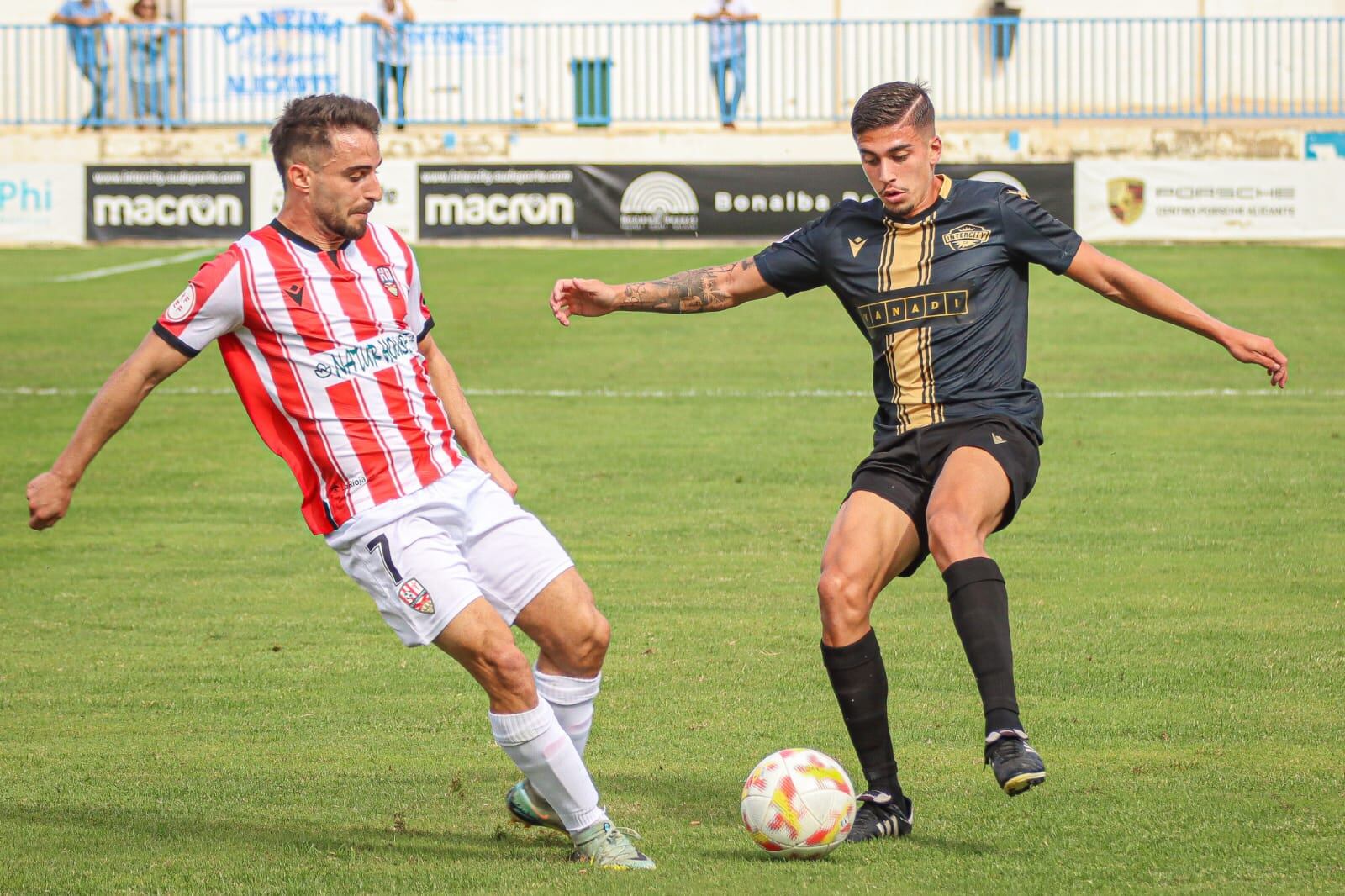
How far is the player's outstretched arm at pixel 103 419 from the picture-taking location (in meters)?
4.87

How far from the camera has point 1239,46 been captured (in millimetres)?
27547

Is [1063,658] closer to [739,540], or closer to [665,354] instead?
[739,540]

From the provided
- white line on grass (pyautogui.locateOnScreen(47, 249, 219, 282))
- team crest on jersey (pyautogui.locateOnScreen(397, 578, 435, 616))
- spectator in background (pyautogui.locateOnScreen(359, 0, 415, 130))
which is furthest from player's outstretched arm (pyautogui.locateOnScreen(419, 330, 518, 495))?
spectator in background (pyautogui.locateOnScreen(359, 0, 415, 130))

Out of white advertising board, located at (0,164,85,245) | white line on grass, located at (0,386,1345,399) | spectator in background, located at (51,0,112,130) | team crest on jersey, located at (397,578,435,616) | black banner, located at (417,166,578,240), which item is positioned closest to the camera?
team crest on jersey, located at (397,578,435,616)

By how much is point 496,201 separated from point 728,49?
5114 mm

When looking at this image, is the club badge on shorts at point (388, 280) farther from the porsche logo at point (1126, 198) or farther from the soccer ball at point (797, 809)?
the porsche logo at point (1126, 198)

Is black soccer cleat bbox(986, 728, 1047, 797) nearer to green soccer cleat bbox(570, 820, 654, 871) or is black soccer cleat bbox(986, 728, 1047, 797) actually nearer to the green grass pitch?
the green grass pitch

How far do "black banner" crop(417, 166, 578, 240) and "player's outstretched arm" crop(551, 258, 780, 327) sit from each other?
59.8ft

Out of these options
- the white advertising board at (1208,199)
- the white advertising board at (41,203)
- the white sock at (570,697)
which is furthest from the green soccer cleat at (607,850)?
the white advertising board at (41,203)

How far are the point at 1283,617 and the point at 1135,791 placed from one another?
9.48ft

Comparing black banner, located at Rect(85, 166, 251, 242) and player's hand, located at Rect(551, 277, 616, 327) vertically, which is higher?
black banner, located at Rect(85, 166, 251, 242)

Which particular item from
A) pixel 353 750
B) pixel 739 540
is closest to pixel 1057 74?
pixel 739 540

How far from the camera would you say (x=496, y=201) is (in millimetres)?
24219

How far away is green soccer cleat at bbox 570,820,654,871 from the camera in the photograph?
191 inches
